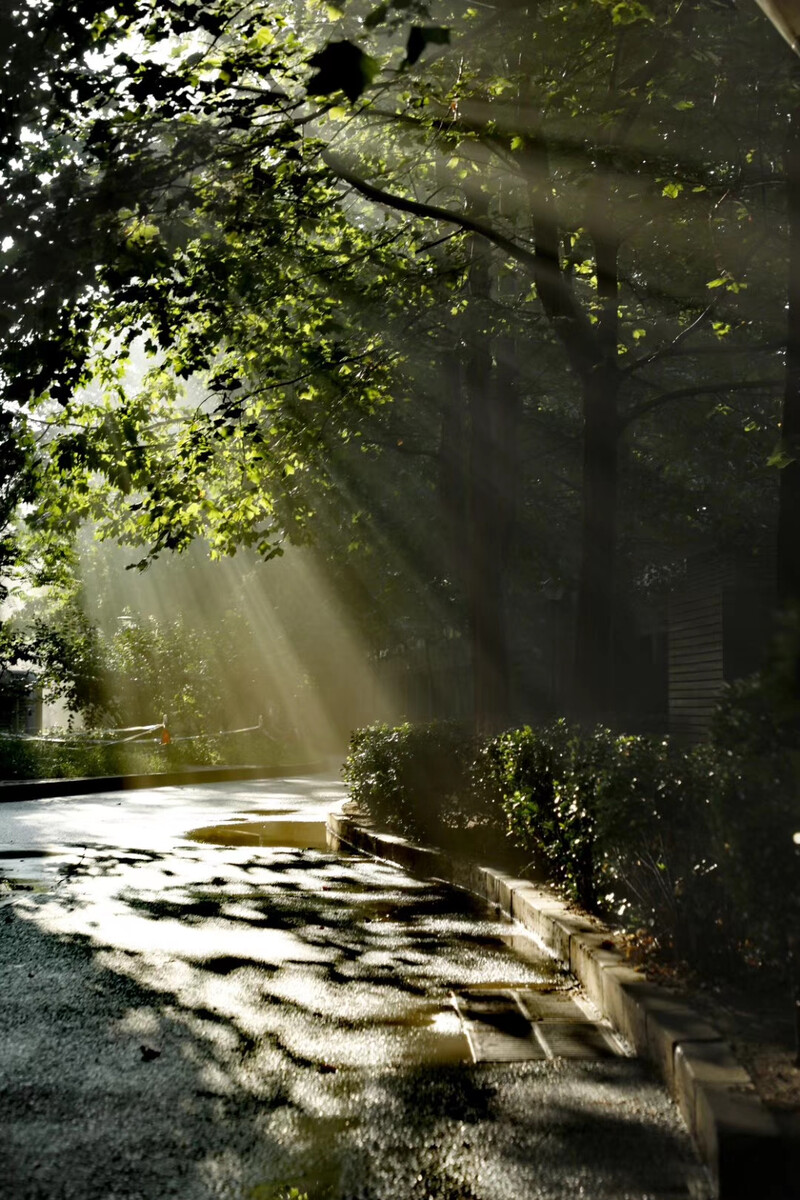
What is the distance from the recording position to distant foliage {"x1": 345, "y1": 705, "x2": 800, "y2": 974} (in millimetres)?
5062

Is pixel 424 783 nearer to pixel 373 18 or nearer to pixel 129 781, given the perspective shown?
pixel 373 18

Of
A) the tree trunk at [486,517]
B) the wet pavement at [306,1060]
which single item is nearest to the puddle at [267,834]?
the tree trunk at [486,517]

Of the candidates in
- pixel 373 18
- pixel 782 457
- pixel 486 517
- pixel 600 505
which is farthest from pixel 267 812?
pixel 373 18

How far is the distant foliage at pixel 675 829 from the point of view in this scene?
5062mm

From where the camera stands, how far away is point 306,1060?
545 centimetres

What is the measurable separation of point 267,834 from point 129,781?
10199 mm

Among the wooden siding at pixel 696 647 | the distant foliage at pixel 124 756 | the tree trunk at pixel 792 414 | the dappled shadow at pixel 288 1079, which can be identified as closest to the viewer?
the dappled shadow at pixel 288 1079

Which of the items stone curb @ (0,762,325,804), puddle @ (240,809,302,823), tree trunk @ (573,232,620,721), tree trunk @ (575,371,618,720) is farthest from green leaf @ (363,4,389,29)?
stone curb @ (0,762,325,804)

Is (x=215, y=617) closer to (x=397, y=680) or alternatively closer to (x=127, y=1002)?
(x=397, y=680)

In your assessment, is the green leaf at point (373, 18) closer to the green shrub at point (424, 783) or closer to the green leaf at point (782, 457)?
the green leaf at point (782, 457)

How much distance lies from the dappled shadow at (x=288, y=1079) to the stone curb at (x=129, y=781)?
1339 centimetres

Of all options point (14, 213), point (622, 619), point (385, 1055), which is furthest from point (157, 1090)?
point (622, 619)

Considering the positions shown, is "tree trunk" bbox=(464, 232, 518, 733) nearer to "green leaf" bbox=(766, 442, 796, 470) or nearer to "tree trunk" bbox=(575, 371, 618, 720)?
"tree trunk" bbox=(575, 371, 618, 720)

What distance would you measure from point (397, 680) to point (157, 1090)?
42822 mm
